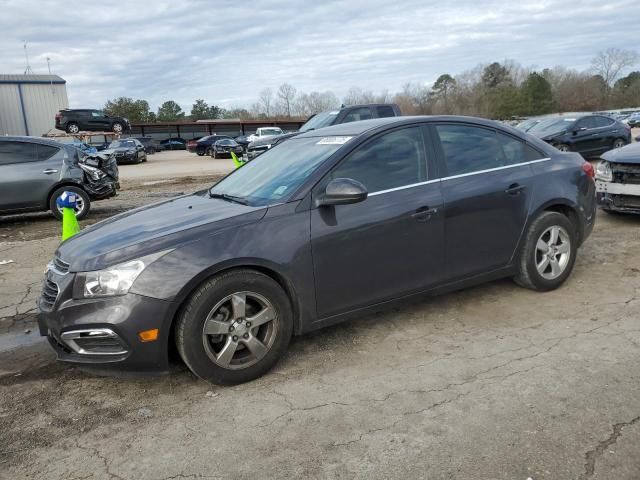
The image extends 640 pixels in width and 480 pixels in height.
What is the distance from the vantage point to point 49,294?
3.38 m

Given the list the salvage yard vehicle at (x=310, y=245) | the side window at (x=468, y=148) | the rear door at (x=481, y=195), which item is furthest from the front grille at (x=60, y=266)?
the side window at (x=468, y=148)

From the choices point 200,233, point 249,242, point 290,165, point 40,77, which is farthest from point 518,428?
point 40,77

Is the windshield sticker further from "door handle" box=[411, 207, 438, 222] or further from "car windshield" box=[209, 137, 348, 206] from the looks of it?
"door handle" box=[411, 207, 438, 222]

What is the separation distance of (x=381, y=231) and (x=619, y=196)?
5.03 m

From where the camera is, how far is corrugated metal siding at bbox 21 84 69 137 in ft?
165

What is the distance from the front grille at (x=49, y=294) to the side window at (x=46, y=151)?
23.0ft

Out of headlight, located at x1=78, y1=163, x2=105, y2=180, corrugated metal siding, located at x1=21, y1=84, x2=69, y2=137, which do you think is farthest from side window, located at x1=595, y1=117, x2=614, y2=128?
corrugated metal siding, located at x1=21, y1=84, x2=69, y2=137

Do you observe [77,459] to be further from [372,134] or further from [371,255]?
[372,134]

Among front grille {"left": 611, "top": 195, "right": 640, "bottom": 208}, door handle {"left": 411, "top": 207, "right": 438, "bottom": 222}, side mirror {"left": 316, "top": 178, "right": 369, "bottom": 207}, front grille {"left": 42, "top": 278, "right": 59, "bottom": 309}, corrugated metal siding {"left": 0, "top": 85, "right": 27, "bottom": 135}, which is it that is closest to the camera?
front grille {"left": 42, "top": 278, "right": 59, "bottom": 309}

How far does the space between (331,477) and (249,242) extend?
1467mm

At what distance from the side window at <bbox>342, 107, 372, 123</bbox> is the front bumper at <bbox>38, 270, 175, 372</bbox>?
960cm

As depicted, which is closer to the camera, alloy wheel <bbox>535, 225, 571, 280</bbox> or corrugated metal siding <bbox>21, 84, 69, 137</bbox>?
alloy wheel <bbox>535, 225, 571, 280</bbox>

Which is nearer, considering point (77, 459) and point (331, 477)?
point (331, 477)

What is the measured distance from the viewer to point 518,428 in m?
2.75
